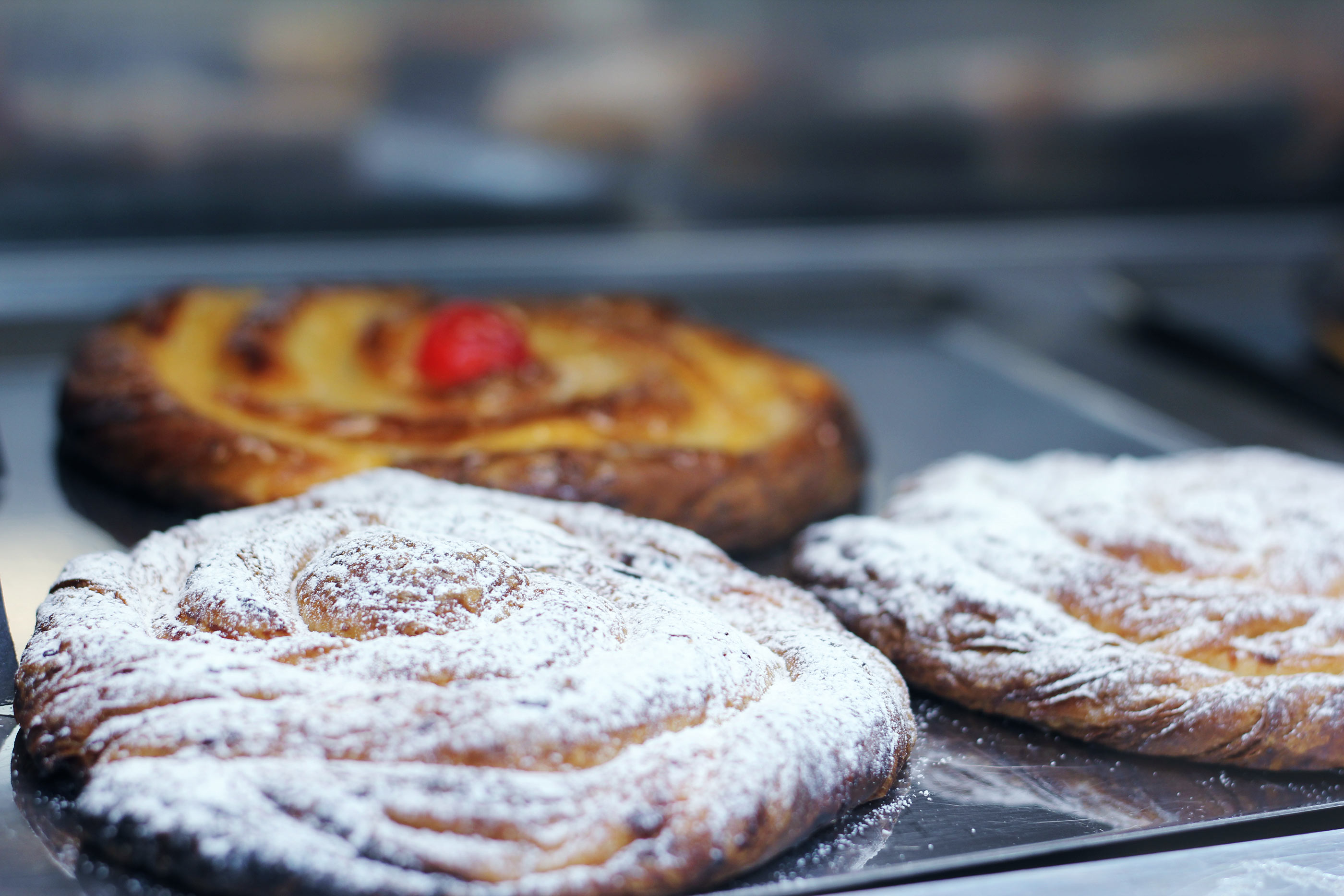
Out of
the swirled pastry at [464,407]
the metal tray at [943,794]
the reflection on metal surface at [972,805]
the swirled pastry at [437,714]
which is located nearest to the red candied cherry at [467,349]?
the swirled pastry at [464,407]

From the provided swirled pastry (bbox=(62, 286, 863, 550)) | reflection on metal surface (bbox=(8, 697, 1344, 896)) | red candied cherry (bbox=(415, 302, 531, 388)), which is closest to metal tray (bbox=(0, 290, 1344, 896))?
reflection on metal surface (bbox=(8, 697, 1344, 896))

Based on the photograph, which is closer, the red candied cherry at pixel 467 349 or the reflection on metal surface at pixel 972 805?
the reflection on metal surface at pixel 972 805

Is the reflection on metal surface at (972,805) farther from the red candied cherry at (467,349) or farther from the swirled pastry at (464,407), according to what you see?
the red candied cherry at (467,349)

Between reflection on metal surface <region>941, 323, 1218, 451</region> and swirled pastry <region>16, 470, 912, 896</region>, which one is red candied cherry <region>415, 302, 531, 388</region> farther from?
reflection on metal surface <region>941, 323, 1218, 451</region>

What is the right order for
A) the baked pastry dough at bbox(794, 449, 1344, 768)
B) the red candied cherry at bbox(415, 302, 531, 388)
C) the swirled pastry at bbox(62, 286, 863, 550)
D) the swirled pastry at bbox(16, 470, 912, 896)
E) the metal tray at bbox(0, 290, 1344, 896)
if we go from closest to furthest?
the swirled pastry at bbox(16, 470, 912, 896), the metal tray at bbox(0, 290, 1344, 896), the baked pastry dough at bbox(794, 449, 1344, 768), the swirled pastry at bbox(62, 286, 863, 550), the red candied cherry at bbox(415, 302, 531, 388)

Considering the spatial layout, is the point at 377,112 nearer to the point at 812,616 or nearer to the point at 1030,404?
the point at 1030,404

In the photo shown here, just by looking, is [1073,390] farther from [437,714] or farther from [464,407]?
[437,714]

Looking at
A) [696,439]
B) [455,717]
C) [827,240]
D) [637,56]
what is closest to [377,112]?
[637,56]
